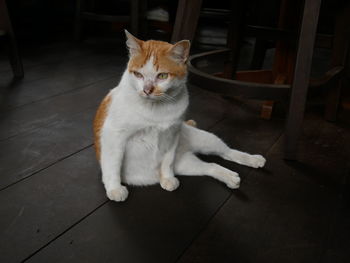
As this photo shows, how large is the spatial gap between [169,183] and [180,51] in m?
0.39

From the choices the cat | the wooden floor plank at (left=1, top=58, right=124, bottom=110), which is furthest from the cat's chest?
the wooden floor plank at (left=1, top=58, right=124, bottom=110)

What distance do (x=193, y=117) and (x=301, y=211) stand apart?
763mm

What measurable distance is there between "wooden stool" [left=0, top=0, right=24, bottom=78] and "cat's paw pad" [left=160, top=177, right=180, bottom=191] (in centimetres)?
145

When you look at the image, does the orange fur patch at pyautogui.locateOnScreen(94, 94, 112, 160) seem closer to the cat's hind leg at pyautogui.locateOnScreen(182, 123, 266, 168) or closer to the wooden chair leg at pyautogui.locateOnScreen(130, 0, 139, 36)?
the cat's hind leg at pyautogui.locateOnScreen(182, 123, 266, 168)

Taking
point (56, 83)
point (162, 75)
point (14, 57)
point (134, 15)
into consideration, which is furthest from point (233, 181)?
point (134, 15)

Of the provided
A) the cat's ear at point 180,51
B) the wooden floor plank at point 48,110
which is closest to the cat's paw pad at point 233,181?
the cat's ear at point 180,51

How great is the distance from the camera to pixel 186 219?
930 mm

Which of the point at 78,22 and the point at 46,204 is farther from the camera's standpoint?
the point at 78,22

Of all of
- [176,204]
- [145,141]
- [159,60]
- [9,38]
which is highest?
[159,60]

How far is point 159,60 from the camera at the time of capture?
94 cm

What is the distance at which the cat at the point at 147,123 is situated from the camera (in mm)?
942

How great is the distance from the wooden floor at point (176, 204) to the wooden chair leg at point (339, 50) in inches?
3.1

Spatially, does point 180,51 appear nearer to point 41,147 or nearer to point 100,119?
point 100,119

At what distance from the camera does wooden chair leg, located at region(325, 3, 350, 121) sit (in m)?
1.47
